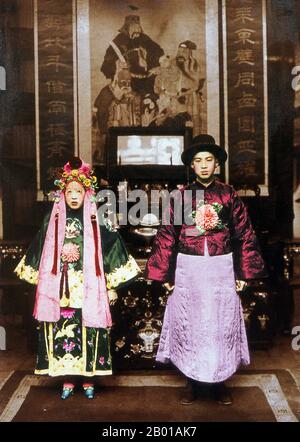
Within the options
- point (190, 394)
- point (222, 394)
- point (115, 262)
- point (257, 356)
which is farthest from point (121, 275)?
point (257, 356)

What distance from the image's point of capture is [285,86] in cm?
500

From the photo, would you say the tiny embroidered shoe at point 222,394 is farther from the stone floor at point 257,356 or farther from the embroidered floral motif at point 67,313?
the embroidered floral motif at point 67,313

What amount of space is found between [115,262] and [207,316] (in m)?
0.80

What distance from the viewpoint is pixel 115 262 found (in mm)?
3652

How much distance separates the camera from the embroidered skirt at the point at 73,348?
3598 millimetres

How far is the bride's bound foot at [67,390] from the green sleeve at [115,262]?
2.67ft

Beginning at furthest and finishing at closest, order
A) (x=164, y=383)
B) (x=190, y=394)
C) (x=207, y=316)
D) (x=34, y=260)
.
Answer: (x=164, y=383)
(x=34, y=260)
(x=190, y=394)
(x=207, y=316)

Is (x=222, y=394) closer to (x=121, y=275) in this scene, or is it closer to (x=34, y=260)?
(x=121, y=275)

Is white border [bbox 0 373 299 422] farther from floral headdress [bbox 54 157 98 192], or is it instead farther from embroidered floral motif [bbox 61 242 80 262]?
floral headdress [bbox 54 157 98 192]

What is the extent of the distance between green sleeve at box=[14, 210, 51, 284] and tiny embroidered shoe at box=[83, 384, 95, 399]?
34.7 inches

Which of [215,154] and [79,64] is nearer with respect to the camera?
[215,154]
